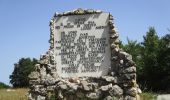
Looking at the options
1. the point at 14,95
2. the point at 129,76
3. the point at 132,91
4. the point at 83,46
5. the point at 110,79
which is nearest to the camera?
the point at 132,91

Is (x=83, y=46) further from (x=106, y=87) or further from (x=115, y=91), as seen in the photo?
(x=115, y=91)

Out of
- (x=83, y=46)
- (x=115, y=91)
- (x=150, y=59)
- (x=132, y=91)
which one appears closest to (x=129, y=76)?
(x=132, y=91)

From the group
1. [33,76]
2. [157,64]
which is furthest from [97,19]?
[157,64]

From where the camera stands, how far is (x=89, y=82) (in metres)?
14.7

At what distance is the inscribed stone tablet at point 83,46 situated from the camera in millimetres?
14680

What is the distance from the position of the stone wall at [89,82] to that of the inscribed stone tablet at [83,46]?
6.9 inches

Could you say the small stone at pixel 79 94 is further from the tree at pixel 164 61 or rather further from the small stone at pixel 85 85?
the tree at pixel 164 61

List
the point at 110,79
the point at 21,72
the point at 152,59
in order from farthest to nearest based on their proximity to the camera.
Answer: the point at 21,72 < the point at 152,59 < the point at 110,79

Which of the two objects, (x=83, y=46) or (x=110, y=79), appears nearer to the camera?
(x=110, y=79)

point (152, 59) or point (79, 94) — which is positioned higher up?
point (152, 59)

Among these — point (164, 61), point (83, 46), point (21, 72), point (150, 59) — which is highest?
point (21, 72)

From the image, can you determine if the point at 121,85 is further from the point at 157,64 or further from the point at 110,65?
the point at 157,64

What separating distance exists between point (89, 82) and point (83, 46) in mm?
1237

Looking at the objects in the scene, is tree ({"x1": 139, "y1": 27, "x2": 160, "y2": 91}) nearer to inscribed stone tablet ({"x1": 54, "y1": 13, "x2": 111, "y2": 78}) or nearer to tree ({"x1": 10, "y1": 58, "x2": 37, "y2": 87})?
inscribed stone tablet ({"x1": 54, "y1": 13, "x2": 111, "y2": 78})
